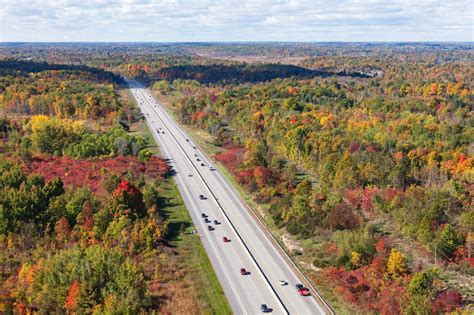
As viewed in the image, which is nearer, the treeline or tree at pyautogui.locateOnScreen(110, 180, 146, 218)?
the treeline

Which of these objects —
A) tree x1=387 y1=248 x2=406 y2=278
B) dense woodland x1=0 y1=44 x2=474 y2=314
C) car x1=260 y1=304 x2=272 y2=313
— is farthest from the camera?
tree x1=387 y1=248 x2=406 y2=278

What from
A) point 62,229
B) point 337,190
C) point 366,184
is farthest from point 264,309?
point 366,184

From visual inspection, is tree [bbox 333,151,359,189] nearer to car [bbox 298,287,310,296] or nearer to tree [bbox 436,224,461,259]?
tree [bbox 436,224,461,259]

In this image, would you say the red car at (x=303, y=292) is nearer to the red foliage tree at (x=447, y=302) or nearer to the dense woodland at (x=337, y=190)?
the dense woodland at (x=337, y=190)

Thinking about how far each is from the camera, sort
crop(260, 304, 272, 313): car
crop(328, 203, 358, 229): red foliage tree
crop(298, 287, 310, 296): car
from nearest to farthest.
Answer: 1. crop(260, 304, 272, 313): car
2. crop(298, 287, 310, 296): car
3. crop(328, 203, 358, 229): red foliage tree

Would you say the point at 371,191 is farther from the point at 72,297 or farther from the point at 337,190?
→ the point at 72,297

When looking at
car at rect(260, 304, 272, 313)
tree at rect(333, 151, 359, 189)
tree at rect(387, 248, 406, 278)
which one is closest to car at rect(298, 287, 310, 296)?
car at rect(260, 304, 272, 313)
